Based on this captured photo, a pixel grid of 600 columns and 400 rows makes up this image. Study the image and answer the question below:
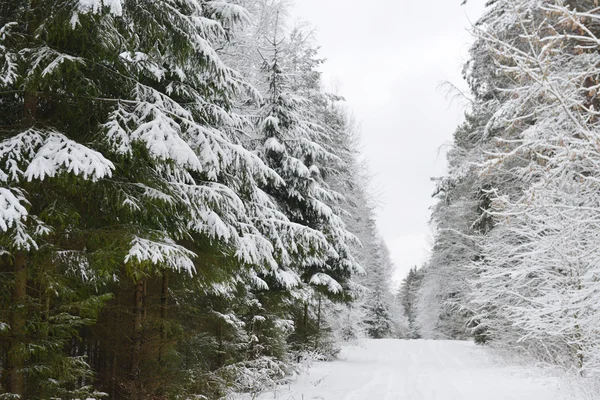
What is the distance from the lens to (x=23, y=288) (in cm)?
448

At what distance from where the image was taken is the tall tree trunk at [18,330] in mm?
4216

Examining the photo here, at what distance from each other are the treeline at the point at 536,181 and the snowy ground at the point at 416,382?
1235mm

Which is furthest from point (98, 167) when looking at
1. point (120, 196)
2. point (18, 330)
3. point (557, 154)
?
point (557, 154)

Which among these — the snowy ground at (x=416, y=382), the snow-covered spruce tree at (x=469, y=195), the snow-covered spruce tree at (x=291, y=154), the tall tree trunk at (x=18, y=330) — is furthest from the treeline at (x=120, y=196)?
the snow-covered spruce tree at (x=469, y=195)

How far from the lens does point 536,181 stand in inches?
403

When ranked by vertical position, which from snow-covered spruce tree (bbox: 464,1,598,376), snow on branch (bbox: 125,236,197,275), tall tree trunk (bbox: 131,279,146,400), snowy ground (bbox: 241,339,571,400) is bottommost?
snowy ground (bbox: 241,339,571,400)

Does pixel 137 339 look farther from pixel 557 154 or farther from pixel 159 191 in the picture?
pixel 557 154

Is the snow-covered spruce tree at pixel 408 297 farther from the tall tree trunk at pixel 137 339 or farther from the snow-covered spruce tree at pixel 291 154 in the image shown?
the tall tree trunk at pixel 137 339

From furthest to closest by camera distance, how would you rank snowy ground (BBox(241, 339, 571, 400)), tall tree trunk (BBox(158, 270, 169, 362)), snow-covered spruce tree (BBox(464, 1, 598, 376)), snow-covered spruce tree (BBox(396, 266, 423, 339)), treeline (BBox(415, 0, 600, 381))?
snow-covered spruce tree (BBox(396, 266, 423, 339)) < snowy ground (BBox(241, 339, 571, 400)) < tall tree trunk (BBox(158, 270, 169, 362)) < treeline (BBox(415, 0, 600, 381)) < snow-covered spruce tree (BBox(464, 1, 598, 376))

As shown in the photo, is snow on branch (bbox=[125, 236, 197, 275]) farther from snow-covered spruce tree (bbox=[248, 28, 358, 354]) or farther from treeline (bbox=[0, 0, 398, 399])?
snow-covered spruce tree (bbox=[248, 28, 358, 354])

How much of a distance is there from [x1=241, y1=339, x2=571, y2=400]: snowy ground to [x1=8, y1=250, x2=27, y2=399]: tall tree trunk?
6347mm

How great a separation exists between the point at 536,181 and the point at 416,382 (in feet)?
21.3

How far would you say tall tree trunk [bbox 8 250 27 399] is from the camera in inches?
166

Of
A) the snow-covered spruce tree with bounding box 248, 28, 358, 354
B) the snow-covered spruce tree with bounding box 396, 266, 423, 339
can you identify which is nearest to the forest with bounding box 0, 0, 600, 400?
the snow-covered spruce tree with bounding box 248, 28, 358, 354
